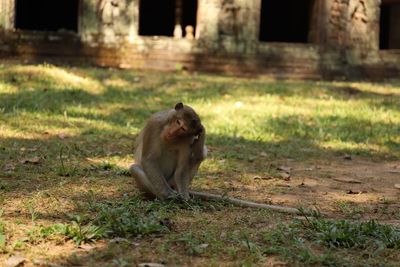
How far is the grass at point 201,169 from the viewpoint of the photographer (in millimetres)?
3691

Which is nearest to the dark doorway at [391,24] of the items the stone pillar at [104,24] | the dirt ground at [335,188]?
the stone pillar at [104,24]

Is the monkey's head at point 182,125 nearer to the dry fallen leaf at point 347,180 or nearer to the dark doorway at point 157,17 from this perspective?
the dry fallen leaf at point 347,180

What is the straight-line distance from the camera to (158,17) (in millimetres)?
23094

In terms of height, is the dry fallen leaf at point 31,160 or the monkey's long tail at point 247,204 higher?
the monkey's long tail at point 247,204

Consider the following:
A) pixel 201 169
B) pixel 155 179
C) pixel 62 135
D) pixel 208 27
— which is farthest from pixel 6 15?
pixel 155 179

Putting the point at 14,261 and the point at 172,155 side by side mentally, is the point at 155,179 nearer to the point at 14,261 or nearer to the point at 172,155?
the point at 172,155

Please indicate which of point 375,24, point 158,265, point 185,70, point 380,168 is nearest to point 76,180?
point 158,265

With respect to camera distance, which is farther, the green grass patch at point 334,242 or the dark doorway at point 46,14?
the dark doorway at point 46,14

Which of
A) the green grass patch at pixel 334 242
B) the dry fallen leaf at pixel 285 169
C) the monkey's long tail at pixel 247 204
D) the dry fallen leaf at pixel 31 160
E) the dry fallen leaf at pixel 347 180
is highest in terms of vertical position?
the green grass patch at pixel 334 242

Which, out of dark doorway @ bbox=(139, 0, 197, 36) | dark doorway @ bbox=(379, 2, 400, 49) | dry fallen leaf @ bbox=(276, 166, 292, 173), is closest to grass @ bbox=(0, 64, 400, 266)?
dry fallen leaf @ bbox=(276, 166, 292, 173)

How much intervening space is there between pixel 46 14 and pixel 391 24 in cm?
1253

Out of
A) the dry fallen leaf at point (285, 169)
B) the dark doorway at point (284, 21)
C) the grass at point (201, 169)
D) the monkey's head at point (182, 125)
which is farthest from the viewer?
the dark doorway at point (284, 21)

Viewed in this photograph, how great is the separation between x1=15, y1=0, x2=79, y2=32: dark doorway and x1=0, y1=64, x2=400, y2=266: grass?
9323 mm

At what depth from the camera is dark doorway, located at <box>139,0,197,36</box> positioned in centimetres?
2273
